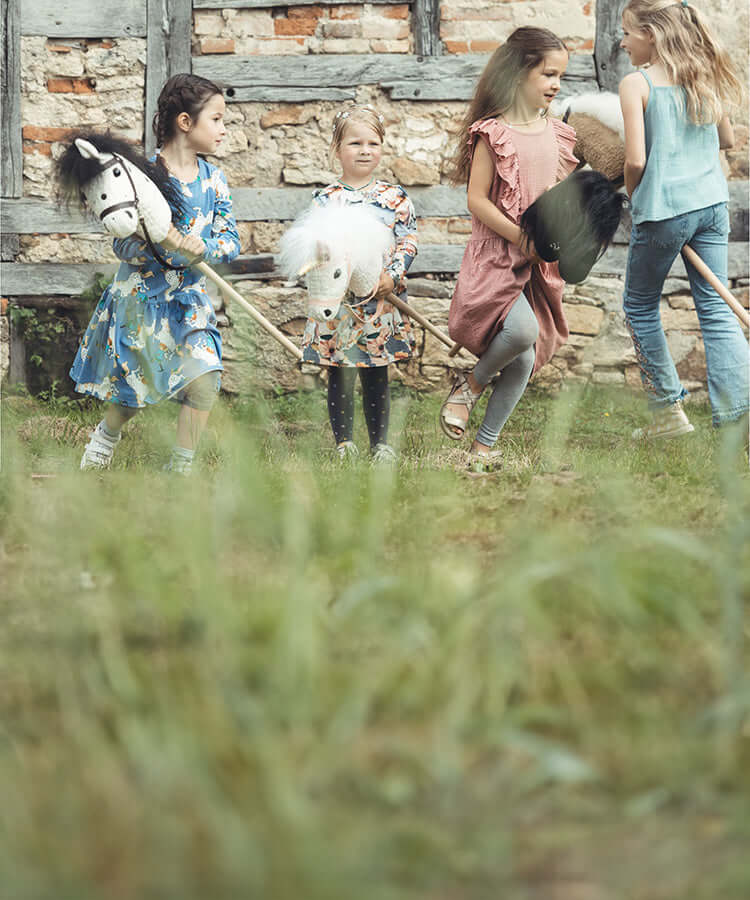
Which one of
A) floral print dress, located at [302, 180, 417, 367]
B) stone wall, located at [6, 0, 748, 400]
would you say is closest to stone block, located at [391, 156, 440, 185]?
stone wall, located at [6, 0, 748, 400]

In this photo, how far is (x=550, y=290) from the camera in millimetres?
4180

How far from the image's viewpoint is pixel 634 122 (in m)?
3.93

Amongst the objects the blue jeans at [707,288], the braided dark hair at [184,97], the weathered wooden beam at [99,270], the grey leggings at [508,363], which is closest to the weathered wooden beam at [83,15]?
the weathered wooden beam at [99,270]

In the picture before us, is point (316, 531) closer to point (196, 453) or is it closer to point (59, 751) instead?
point (59, 751)

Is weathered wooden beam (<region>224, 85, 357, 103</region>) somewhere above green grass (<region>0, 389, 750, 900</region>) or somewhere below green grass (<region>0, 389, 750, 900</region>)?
above

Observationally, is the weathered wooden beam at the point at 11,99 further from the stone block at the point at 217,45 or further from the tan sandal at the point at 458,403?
the tan sandal at the point at 458,403

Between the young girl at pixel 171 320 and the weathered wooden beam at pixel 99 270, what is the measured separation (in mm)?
1610

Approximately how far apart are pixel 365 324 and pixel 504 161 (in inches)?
34.2

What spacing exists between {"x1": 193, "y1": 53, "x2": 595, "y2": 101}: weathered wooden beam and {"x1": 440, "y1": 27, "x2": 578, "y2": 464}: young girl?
1.55 metres

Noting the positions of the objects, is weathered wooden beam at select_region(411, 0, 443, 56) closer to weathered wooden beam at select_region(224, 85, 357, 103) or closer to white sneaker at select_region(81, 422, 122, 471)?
weathered wooden beam at select_region(224, 85, 357, 103)

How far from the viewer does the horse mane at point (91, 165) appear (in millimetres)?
3816

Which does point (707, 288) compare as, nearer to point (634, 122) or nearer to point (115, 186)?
point (634, 122)

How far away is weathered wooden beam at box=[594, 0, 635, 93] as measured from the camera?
18.3ft

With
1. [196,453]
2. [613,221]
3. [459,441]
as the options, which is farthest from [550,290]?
[196,453]
